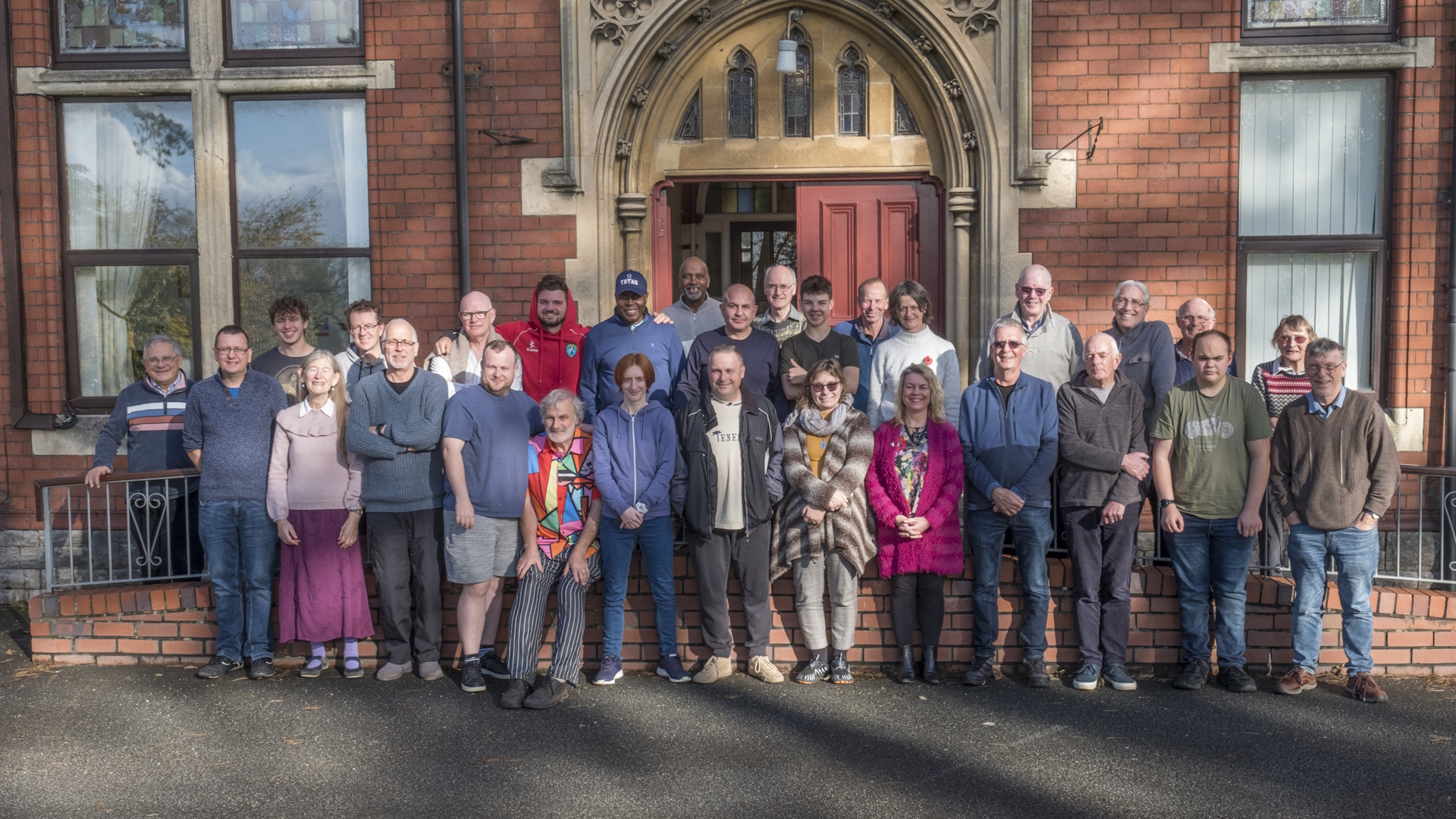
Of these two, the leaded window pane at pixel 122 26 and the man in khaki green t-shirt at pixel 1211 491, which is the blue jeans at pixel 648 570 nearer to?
the man in khaki green t-shirt at pixel 1211 491

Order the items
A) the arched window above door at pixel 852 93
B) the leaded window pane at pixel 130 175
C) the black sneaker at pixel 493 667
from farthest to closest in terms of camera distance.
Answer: the leaded window pane at pixel 130 175, the arched window above door at pixel 852 93, the black sneaker at pixel 493 667

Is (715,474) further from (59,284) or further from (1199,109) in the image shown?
(59,284)

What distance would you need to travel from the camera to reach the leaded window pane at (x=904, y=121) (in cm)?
801

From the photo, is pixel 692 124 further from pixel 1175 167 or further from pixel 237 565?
pixel 237 565

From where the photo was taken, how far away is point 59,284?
8.23 meters

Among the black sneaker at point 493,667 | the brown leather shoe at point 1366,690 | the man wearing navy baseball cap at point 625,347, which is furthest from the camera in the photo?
the man wearing navy baseball cap at point 625,347

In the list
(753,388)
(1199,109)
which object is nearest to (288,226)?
(753,388)

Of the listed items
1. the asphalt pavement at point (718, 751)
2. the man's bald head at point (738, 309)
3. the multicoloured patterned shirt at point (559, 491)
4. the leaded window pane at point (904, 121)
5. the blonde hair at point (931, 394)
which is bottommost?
the asphalt pavement at point (718, 751)

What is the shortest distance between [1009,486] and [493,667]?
279cm

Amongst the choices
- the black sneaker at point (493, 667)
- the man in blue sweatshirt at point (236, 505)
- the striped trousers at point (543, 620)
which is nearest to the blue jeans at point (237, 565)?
the man in blue sweatshirt at point (236, 505)

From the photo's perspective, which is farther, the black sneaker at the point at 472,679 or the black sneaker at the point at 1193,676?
the black sneaker at the point at 472,679

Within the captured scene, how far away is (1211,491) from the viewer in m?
5.64

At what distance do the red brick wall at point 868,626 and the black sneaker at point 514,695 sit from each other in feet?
1.90

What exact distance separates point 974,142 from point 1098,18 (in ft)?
3.69
